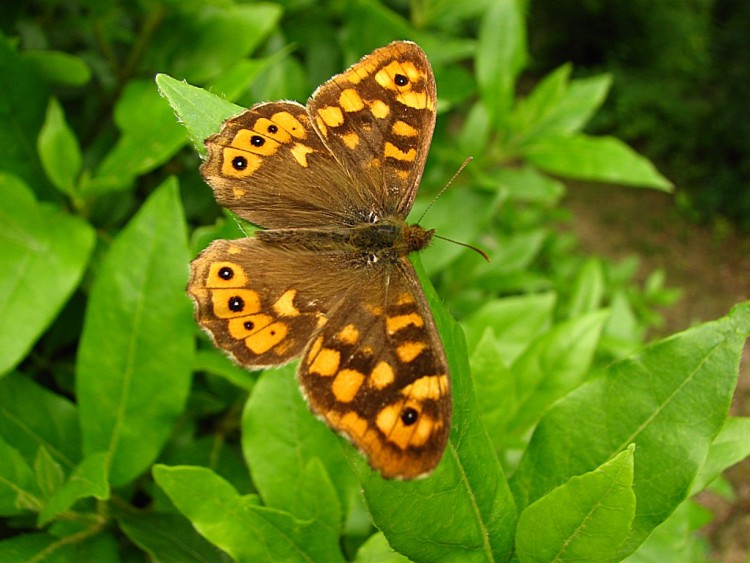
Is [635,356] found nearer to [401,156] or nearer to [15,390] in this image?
[401,156]

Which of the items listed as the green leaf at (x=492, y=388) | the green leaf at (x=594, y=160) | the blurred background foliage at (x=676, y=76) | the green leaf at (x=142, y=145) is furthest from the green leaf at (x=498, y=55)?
the blurred background foliage at (x=676, y=76)

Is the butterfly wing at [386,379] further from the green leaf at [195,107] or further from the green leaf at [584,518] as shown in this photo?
the green leaf at [195,107]

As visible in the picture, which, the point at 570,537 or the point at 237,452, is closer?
the point at 570,537

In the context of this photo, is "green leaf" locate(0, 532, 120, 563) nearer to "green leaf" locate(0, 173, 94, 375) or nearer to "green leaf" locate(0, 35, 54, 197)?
"green leaf" locate(0, 173, 94, 375)

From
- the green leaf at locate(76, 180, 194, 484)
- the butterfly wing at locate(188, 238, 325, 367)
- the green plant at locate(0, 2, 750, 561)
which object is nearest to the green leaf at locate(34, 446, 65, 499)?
the green plant at locate(0, 2, 750, 561)

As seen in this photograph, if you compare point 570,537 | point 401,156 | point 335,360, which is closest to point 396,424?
point 335,360

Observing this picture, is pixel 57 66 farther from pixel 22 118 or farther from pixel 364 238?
pixel 364 238
